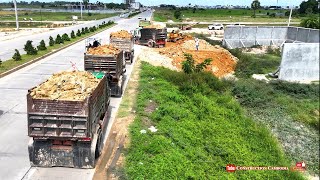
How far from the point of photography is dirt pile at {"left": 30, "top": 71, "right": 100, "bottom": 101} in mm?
8180

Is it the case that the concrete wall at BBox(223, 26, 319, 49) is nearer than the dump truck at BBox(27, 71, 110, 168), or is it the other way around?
the dump truck at BBox(27, 71, 110, 168)

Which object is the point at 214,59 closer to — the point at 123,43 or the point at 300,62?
the point at 300,62

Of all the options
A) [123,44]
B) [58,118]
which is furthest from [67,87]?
[123,44]

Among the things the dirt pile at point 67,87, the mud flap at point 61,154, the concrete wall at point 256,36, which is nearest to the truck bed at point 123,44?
the dirt pile at point 67,87

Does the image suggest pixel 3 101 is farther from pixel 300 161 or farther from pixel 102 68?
pixel 300 161

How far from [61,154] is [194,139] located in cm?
443

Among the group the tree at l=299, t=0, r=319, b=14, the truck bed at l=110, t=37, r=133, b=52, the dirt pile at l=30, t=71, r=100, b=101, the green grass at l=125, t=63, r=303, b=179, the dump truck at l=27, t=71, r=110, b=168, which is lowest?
the green grass at l=125, t=63, r=303, b=179

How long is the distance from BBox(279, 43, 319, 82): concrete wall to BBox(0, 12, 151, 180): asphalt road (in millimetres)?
10648

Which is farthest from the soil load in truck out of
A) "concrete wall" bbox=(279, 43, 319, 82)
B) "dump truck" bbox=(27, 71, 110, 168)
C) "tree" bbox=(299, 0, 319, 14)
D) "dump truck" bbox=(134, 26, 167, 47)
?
"tree" bbox=(299, 0, 319, 14)

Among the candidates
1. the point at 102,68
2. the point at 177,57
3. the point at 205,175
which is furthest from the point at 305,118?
the point at 177,57

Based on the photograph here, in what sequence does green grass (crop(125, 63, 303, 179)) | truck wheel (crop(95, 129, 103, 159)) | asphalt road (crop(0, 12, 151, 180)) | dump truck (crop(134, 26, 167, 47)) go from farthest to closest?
dump truck (crop(134, 26, 167, 47)), truck wheel (crop(95, 129, 103, 159)), green grass (crop(125, 63, 303, 179)), asphalt road (crop(0, 12, 151, 180))

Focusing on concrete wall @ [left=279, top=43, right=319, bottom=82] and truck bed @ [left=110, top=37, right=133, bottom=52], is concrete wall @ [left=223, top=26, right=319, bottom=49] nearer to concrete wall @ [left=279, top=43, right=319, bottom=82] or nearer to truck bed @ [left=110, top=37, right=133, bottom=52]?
concrete wall @ [left=279, top=43, right=319, bottom=82]

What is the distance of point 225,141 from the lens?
10891 mm

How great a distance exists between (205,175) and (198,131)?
9.93ft
